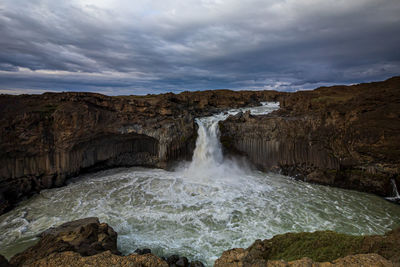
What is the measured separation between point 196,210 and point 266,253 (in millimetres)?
6513

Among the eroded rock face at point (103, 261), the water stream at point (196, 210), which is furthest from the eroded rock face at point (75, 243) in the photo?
the water stream at point (196, 210)

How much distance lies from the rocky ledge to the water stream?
1900 millimetres

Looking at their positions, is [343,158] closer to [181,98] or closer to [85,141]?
[181,98]

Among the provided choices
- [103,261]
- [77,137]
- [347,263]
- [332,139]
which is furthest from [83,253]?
[332,139]

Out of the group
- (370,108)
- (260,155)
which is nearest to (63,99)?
(260,155)

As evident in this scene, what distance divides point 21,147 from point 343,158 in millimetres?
20941

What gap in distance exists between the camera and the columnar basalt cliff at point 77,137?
1268cm

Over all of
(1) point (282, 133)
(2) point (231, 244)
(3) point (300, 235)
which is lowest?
(2) point (231, 244)

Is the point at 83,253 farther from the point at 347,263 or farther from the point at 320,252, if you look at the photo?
the point at 347,263

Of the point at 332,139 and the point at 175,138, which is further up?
the point at 332,139

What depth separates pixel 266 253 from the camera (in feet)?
16.3

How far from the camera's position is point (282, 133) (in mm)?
16438

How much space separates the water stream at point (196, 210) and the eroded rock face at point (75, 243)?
4.46ft

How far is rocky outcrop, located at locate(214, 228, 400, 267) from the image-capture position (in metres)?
3.34
